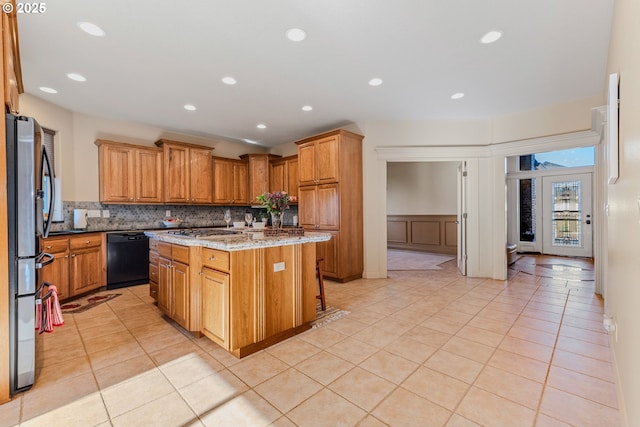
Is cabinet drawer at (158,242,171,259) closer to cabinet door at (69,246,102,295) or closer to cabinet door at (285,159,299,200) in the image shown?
cabinet door at (69,246,102,295)

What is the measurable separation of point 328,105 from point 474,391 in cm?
370

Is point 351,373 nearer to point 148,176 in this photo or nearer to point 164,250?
point 164,250

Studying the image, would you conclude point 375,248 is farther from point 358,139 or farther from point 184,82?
point 184,82

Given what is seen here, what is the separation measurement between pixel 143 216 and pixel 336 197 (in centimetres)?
348

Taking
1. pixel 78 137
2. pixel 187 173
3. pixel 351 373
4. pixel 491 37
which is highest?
pixel 491 37

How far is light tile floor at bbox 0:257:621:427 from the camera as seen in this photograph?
1.61 m

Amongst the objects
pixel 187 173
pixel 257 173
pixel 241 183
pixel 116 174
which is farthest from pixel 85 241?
pixel 257 173

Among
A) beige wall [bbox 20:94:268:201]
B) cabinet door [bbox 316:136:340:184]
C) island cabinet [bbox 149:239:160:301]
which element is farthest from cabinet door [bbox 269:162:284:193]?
island cabinet [bbox 149:239:160:301]

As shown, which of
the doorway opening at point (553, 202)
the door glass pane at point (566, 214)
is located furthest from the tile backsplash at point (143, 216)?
the door glass pane at point (566, 214)

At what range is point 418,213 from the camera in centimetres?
796

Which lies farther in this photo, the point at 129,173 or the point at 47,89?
the point at 129,173

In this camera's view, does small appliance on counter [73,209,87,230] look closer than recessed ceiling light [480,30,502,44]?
No

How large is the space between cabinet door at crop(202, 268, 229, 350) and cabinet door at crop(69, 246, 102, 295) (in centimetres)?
249

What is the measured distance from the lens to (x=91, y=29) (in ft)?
7.86
